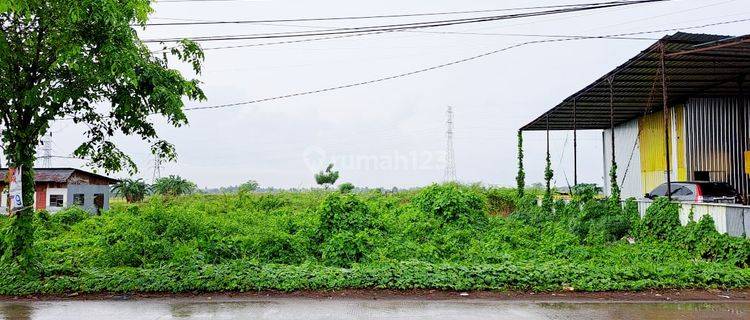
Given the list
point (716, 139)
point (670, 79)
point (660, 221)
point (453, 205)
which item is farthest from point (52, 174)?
point (716, 139)

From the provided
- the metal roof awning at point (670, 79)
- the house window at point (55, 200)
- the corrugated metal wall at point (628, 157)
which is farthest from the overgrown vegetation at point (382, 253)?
the house window at point (55, 200)

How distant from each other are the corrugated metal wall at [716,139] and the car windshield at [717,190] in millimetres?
5065

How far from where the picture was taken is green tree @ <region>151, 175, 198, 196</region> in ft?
142

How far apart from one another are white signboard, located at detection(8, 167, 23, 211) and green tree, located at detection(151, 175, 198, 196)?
34.0m

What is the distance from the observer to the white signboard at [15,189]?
9.91 meters

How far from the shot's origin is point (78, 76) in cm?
948

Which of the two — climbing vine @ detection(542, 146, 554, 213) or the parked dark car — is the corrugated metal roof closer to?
climbing vine @ detection(542, 146, 554, 213)

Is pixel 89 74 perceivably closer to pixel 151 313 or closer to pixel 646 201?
pixel 151 313

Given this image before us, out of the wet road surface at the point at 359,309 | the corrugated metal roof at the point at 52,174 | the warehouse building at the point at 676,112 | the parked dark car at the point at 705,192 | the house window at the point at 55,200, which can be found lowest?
the wet road surface at the point at 359,309

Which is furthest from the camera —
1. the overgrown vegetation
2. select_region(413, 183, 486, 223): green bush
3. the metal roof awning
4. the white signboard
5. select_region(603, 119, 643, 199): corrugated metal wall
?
select_region(603, 119, 643, 199): corrugated metal wall

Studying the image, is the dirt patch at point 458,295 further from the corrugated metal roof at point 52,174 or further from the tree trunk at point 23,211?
the corrugated metal roof at point 52,174

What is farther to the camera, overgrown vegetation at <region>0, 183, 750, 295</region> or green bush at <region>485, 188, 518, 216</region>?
green bush at <region>485, 188, 518, 216</region>

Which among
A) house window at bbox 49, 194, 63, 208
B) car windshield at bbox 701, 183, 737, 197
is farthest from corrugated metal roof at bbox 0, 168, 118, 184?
car windshield at bbox 701, 183, 737, 197

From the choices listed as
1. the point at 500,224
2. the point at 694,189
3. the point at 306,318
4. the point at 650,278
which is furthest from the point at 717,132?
the point at 306,318
